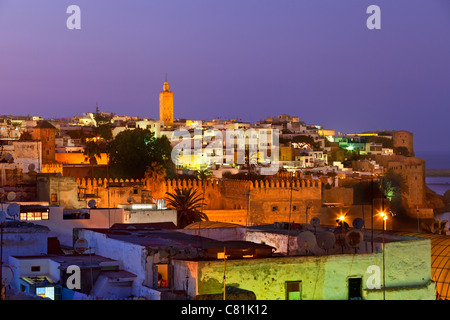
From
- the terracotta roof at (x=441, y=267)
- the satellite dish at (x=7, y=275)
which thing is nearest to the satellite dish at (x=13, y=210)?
the satellite dish at (x=7, y=275)

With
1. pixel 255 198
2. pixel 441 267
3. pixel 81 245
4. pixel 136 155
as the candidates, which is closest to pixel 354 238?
pixel 441 267

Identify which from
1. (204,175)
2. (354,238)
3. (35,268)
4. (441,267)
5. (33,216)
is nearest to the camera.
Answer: (354,238)

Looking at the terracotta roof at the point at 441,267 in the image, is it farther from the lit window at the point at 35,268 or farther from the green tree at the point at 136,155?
the green tree at the point at 136,155

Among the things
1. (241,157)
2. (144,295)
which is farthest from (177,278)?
(241,157)

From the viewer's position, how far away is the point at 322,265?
419 inches

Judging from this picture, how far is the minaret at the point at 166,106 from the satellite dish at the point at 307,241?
174ft

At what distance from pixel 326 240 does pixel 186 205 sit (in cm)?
1359

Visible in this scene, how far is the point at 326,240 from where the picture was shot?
36.4 feet

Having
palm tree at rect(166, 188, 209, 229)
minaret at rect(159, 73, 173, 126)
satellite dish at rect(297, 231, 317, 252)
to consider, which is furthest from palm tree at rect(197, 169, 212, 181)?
minaret at rect(159, 73, 173, 126)

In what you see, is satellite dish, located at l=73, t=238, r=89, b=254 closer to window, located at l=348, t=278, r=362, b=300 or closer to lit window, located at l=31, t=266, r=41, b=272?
lit window, located at l=31, t=266, r=41, b=272

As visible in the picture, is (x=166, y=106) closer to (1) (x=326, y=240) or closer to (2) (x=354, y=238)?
(2) (x=354, y=238)

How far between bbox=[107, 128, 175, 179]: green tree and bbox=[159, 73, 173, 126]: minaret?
26091 millimetres
